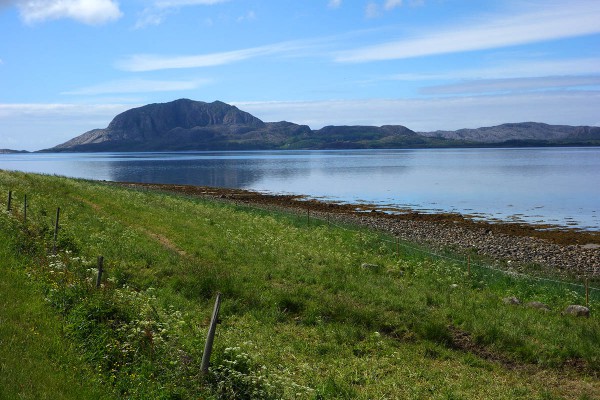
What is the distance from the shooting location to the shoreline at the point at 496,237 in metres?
34.9

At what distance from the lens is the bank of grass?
1242cm

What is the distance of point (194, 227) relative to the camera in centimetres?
3453

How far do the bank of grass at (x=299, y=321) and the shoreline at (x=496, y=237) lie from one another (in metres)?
9.49

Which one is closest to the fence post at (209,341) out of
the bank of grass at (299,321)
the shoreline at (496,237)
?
the bank of grass at (299,321)

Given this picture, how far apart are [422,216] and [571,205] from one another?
69.4ft

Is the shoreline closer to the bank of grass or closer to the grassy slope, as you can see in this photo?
the bank of grass

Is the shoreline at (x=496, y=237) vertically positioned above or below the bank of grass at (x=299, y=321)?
below

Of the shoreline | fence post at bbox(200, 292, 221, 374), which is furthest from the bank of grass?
the shoreline

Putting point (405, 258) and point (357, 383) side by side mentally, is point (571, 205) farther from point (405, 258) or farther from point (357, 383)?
point (357, 383)

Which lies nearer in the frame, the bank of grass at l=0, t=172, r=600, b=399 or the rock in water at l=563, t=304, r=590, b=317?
the bank of grass at l=0, t=172, r=600, b=399

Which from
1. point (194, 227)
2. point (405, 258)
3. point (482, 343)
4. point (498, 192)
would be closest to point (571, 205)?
point (498, 192)

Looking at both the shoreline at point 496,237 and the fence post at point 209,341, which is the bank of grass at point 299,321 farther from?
the shoreline at point 496,237

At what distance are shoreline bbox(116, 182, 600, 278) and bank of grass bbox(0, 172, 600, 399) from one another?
949 centimetres

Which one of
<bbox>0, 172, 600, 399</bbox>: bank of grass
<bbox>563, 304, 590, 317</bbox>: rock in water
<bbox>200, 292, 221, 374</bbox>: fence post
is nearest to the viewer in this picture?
<bbox>200, 292, 221, 374</bbox>: fence post
